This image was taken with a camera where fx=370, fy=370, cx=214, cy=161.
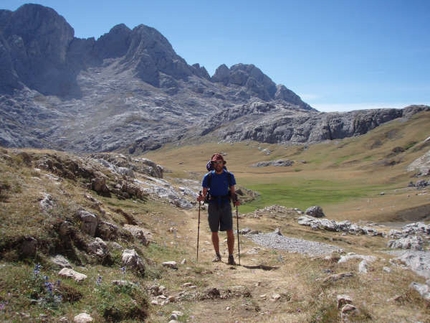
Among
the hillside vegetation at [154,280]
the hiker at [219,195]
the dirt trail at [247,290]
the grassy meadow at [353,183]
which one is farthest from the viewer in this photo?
the grassy meadow at [353,183]

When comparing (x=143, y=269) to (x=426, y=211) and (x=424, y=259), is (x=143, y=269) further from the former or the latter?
(x=426, y=211)

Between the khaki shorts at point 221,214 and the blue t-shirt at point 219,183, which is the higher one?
the blue t-shirt at point 219,183

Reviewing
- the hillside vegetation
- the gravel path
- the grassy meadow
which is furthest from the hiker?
the grassy meadow

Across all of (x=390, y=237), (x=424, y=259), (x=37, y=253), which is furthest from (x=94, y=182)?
(x=390, y=237)

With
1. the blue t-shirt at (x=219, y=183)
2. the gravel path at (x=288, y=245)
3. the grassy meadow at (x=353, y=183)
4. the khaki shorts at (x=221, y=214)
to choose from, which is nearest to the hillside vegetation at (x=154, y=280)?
the khaki shorts at (x=221, y=214)

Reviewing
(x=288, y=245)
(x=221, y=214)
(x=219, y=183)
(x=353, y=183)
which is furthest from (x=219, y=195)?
(x=353, y=183)

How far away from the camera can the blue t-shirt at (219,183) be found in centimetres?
1416

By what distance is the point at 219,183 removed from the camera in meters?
14.2

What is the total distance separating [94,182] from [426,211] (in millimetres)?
47090

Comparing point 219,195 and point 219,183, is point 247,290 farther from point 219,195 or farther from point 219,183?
point 219,183

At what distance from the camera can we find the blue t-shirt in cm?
1416

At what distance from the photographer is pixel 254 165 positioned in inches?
7643

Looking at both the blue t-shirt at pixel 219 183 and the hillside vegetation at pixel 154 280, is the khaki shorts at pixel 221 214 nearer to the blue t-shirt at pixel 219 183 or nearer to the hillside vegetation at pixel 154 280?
the blue t-shirt at pixel 219 183

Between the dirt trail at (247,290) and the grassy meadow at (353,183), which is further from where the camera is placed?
the grassy meadow at (353,183)
